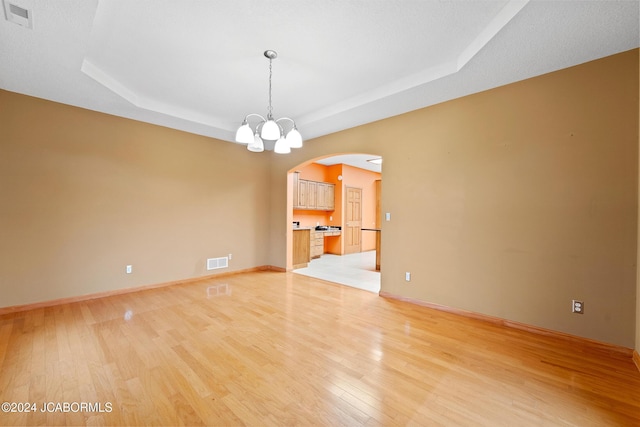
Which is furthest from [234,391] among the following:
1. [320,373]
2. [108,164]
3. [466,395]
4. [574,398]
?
[108,164]

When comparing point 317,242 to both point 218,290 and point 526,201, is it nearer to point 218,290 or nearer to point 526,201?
point 218,290

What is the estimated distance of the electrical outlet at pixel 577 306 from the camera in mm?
2691

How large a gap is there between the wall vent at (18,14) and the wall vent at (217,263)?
4071mm

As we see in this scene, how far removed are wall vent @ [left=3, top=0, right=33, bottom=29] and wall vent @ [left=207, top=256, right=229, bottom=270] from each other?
4071 millimetres

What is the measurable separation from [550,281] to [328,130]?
3.96m

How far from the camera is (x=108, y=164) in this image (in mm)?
4145

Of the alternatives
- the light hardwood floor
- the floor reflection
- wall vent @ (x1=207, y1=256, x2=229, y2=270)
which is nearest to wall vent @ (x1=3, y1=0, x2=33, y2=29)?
the light hardwood floor

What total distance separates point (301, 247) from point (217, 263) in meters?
2.03

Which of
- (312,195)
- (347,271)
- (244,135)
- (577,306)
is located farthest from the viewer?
(312,195)

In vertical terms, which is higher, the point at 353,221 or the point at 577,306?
the point at 353,221

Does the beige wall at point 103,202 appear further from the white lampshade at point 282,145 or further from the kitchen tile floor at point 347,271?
the white lampshade at point 282,145

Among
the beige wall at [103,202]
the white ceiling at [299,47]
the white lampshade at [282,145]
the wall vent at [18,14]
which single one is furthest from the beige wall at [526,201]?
the wall vent at [18,14]

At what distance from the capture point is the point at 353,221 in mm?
9250

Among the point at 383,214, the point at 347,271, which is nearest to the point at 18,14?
the point at 383,214
